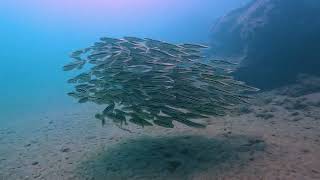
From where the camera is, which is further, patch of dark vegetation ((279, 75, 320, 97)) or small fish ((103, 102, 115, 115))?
patch of dark vegetation ((279, 75, 320, 97))

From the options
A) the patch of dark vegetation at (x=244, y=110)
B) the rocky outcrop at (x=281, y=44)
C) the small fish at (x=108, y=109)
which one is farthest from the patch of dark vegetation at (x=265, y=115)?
the small fish at (x=108, y=109)

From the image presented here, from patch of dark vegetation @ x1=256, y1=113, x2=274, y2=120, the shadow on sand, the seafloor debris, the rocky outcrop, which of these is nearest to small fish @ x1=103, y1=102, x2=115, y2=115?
the seafloor debris

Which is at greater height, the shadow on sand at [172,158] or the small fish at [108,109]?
the small fish at [108,109]

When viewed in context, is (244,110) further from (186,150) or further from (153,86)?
(153,86)

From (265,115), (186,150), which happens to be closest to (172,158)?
(186,150)

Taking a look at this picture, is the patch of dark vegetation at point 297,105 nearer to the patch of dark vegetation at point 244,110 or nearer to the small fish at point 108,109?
the patch of dark vegetation at point 244,110

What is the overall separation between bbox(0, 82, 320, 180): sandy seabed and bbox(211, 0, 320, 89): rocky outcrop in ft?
9.17

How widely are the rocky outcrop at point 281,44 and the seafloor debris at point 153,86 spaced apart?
6994mm

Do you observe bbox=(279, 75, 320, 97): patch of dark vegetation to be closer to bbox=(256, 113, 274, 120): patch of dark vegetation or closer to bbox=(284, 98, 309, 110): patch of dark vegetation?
bbox=(284, 98, 309, 110): patch of dark vegetation

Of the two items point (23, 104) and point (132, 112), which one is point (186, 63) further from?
point (23, 104)

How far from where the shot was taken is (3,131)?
515 inches

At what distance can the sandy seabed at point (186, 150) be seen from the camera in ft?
21.1

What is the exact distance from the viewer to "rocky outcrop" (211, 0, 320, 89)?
1429 centimetres

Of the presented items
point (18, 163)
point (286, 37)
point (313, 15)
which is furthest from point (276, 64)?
point (18, 163)
